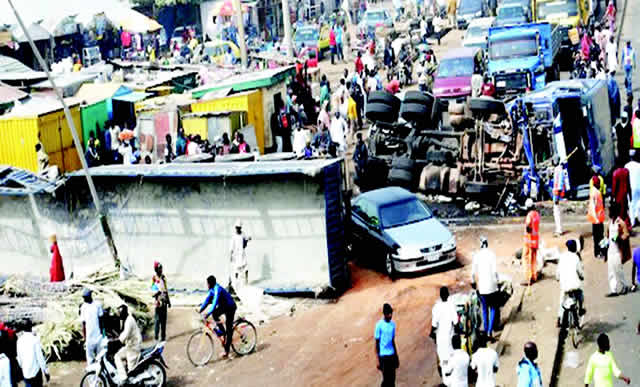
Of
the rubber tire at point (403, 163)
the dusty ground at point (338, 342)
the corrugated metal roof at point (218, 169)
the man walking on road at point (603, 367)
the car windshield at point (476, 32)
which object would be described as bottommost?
the dusty ground at point (338, 342)

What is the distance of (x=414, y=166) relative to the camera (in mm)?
24125

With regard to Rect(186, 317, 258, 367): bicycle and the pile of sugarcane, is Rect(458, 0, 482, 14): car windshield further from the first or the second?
Rect(186, 317, 258, 367): bicycle

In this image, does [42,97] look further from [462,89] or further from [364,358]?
[364,358]

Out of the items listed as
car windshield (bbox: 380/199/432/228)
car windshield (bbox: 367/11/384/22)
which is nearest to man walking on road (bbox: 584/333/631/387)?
car windshield (bbox: 380/199/432/228)

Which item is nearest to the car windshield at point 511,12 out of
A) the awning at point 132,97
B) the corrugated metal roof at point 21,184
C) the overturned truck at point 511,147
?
the awning at point 132,97

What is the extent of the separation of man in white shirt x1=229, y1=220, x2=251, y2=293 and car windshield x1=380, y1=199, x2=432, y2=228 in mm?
2772

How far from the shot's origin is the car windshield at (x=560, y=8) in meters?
40.6

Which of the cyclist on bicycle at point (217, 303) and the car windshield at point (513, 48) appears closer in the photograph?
the cyclist on bicycle at point (217, 303)

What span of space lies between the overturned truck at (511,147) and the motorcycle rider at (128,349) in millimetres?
10031

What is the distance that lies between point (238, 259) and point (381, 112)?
27.8 feet

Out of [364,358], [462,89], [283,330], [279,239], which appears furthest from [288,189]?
[462,89]

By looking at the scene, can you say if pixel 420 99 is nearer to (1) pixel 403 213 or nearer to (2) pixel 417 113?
(2) pixel 417 113

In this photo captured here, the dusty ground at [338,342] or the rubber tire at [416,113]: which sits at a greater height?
the rubber tire at [416,113]

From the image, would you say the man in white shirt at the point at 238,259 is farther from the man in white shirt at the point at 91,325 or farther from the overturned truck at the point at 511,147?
the overturned truck at the point at 511,147
